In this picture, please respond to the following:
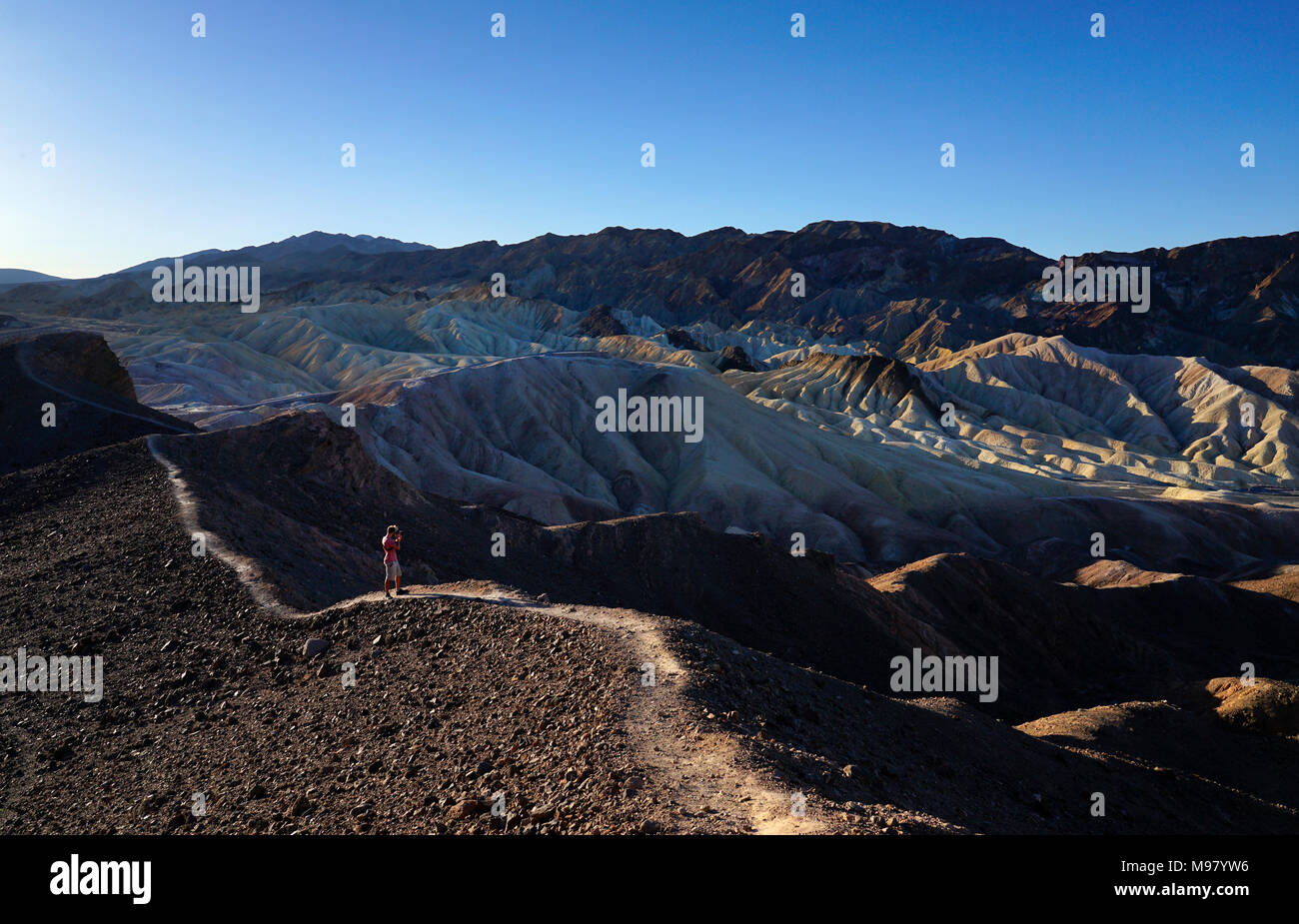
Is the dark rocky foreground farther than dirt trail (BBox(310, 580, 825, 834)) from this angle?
Yes

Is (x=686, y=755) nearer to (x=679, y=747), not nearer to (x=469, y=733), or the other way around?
(x=679, y=747)

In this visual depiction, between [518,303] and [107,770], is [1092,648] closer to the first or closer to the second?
[107,770]

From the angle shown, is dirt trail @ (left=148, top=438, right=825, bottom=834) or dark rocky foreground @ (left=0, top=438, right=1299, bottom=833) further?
dark rocky foreground @ (left=0, top=438, right=1299, bottom=833)

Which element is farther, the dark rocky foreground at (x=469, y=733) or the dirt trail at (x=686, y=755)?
the dark rocky foreground at (x=469, y=733)

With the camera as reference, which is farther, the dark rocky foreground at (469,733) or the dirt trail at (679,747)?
the dark rocky foreground at (469,733)

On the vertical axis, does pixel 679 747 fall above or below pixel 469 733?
above

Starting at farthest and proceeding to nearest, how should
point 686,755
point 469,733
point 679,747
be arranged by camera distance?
point 469,733 < point 679,747 < point 686,755

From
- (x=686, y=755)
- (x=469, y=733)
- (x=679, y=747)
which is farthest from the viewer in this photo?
(x=469, y=733)

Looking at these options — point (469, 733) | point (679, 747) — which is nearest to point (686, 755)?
point (679, 747)

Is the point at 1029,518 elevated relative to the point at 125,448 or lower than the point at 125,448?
lower
